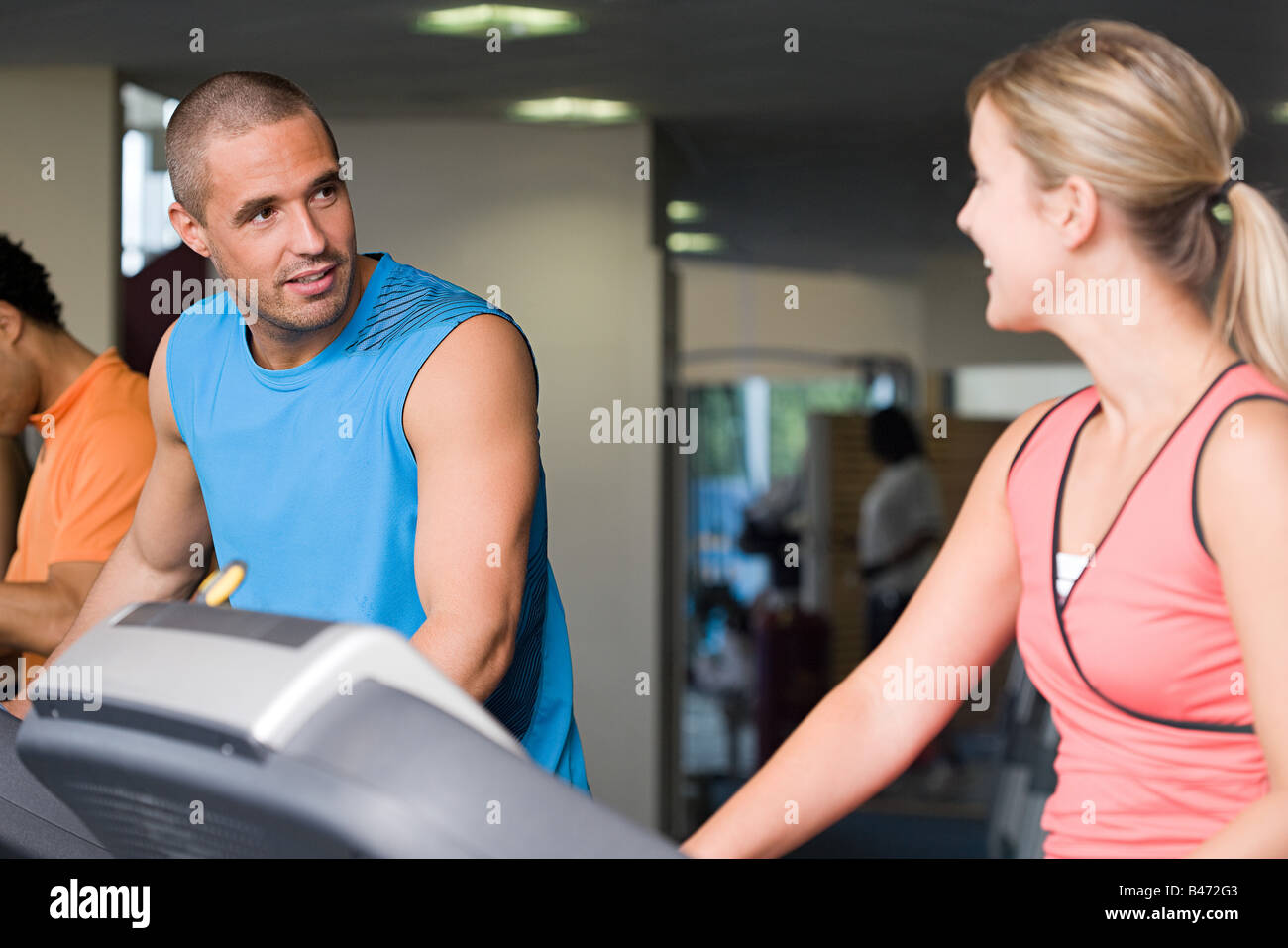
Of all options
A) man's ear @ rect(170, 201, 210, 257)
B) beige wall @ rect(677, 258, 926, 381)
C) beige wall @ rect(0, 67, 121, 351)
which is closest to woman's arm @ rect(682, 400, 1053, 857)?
man's ear @ rect(170, 201, 210, 257)

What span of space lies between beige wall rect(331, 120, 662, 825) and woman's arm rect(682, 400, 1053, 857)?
403cm

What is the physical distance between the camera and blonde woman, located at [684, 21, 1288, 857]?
34.7 inches

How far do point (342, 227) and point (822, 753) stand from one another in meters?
0.84

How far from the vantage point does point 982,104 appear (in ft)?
3.27

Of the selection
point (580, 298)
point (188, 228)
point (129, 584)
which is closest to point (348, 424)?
point (188, 228)

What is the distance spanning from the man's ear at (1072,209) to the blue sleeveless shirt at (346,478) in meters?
0.78

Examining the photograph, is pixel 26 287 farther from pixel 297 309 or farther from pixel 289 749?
pixel 289 749

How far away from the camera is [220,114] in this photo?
1530mm

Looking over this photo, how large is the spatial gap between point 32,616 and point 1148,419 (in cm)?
181

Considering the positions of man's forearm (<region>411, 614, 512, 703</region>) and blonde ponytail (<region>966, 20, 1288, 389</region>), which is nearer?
blonde ponytail (<region>966, 20, 1288, 389</region>)

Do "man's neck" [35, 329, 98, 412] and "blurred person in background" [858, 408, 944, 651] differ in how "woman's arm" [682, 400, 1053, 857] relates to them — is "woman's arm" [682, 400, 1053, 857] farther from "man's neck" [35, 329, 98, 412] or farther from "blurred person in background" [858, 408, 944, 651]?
"blurred person in background" [858, 408, 944, 651]

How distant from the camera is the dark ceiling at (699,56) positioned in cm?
393
